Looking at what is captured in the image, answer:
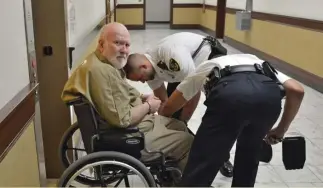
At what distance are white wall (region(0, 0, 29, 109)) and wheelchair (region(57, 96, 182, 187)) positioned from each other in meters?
0.28

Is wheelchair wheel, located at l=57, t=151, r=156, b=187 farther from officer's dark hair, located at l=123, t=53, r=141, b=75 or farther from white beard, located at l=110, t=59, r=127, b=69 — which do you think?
officer's dark hair, located at l=123, t=53, r=141, b=75

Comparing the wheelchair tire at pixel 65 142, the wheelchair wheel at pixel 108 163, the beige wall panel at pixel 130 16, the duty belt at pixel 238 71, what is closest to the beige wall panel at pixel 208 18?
the beige wall panel at pixel 130 16

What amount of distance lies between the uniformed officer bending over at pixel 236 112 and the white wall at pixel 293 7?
12.0ft

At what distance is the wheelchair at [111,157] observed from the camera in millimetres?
1628

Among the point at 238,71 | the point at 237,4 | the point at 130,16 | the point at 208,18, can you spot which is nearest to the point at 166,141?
the point at 238,71

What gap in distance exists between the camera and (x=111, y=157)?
1629 mm

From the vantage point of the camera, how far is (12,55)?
1.42m

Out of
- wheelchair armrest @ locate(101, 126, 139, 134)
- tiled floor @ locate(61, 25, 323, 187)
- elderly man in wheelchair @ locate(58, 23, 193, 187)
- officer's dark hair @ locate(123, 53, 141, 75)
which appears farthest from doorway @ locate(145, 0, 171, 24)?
wheelchair armrest @ locate(101, 126, 139, 134)

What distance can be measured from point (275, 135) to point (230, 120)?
0.36 metres

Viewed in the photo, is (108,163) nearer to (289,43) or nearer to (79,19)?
(79,19)

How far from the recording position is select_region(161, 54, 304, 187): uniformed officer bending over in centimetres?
152

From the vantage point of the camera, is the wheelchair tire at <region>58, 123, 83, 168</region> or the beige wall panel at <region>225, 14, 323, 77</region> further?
the beige wall panel at <region>225, 14, 323, 77</region>

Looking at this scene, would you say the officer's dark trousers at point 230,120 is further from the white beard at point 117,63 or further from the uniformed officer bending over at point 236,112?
the white beard at point 117,63

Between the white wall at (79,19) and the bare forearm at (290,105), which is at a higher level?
the white wall at (79,19)
